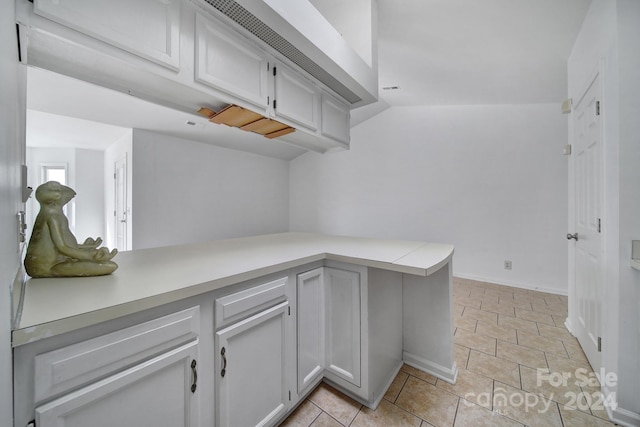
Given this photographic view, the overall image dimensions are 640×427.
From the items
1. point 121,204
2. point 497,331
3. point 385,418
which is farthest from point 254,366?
point 121,204

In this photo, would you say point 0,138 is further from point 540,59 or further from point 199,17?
point 540,59

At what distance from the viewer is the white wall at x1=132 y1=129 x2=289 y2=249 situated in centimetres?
372

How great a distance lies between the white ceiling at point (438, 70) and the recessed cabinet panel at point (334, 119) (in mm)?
819

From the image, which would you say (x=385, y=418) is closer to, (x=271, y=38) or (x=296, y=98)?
(x=296, y=98)

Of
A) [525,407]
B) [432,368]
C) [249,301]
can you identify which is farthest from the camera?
[432,368]

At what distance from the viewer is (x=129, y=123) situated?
3.47 m

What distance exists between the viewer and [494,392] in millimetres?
1583

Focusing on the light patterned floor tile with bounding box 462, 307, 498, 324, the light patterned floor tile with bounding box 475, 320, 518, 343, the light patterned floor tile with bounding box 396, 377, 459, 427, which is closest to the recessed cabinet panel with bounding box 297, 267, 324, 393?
the light patterned floor tile with bounding box 396, 377, 459, 427

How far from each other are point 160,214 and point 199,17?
345 cm

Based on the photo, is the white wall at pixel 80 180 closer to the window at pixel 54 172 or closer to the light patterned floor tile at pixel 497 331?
the window at pixel 54 172

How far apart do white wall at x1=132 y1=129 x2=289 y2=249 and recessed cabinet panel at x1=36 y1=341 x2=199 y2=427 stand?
136 inches

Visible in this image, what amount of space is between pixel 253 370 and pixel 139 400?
1.46 feet

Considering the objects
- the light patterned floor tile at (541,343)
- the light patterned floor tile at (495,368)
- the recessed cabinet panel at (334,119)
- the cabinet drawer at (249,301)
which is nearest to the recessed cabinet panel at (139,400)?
the cabinet drawer at (249,301)

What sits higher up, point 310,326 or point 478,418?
point 310,326
